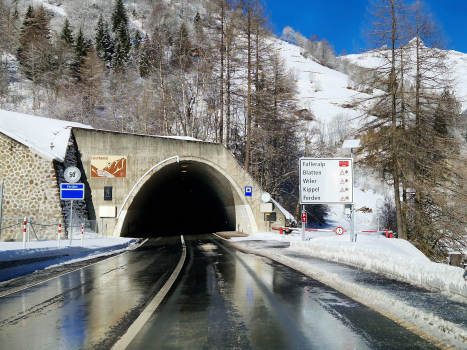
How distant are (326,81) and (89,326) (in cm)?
12501

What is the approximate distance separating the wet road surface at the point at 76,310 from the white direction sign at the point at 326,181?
501 inches

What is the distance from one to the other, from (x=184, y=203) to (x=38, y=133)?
96.5 feet

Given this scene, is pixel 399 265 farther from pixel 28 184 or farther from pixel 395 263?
pixel 28 184

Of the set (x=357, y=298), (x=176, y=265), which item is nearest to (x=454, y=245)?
(x=176, y=265)

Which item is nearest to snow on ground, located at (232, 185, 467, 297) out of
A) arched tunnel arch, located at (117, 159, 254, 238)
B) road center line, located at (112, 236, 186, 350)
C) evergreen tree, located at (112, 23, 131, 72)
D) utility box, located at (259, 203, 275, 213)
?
road center line, located at (112, 236, 186, 350)

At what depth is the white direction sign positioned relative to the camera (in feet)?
73.4

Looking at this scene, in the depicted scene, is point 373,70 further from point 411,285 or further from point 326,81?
point 326,81

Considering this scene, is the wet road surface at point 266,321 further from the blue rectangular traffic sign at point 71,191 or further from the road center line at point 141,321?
the blue rectangular traffic sign at point 71,191

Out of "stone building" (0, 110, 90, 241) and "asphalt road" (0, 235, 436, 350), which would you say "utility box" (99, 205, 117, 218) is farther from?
"asphalt road" (0, 235, 436, 350)

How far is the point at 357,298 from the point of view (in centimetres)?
777

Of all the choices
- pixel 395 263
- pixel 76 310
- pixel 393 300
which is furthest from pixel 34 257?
pixel 393 300

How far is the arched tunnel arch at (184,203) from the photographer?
117ft

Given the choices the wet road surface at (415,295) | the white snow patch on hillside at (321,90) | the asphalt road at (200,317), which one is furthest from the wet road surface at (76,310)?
the white snow patch on hillside at (321,90)

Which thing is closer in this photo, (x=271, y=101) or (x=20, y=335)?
(x=20, y=335)
